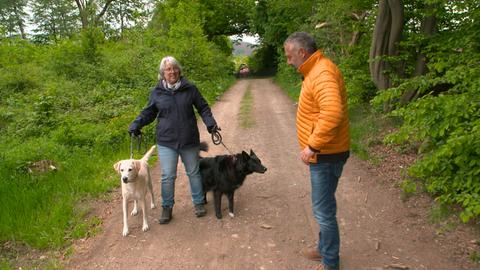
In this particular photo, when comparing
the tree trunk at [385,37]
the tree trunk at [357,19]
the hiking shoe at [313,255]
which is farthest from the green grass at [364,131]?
the hiking shoe at [313,255]

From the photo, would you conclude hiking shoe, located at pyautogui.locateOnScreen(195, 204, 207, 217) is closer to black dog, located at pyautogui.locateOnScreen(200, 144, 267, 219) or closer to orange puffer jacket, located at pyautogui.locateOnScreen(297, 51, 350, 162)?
black dog, located at pyautogui.locateOnScreen(200, 144, 267, 219)

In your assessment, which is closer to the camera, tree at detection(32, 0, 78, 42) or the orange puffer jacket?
the orange puffer jacket

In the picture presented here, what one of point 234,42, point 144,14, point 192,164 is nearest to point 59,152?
point 192,164

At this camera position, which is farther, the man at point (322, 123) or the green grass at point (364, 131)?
the green grass at point (364, 131)

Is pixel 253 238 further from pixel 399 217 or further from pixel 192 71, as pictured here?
pixel 192 71

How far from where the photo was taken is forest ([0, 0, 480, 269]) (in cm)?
431

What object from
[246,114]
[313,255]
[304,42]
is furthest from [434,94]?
[246,114]

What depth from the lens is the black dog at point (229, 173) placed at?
16.3ft

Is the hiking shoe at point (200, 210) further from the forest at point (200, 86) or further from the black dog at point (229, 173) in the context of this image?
the forest at point (200, 86)

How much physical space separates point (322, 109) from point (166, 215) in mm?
2974

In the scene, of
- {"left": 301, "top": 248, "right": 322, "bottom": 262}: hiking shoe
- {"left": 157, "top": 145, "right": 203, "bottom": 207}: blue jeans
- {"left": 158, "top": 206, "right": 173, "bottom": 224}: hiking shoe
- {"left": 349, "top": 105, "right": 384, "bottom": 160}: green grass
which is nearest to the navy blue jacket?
{"left": 157, "top": 145, "right": 203, "bottom": 207}: blue jeans

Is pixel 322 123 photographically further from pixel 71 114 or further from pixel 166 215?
pixel 71 114

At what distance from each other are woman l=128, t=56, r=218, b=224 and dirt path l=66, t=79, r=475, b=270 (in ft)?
1.88

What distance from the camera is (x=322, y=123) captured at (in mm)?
2906
